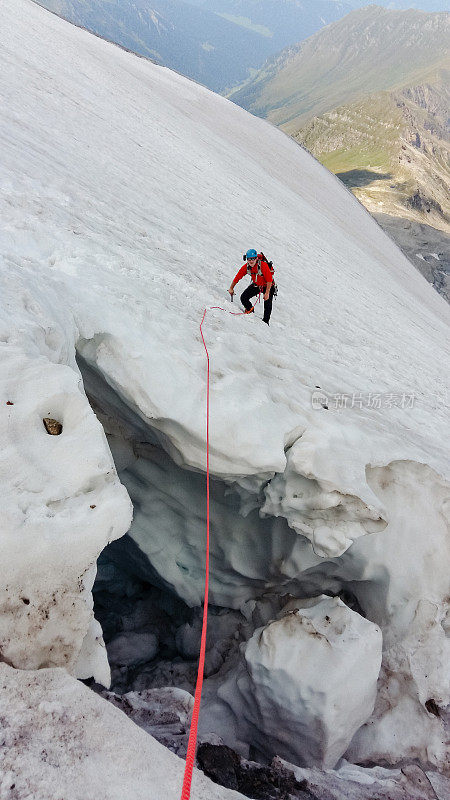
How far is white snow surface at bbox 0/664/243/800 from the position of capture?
177 cm

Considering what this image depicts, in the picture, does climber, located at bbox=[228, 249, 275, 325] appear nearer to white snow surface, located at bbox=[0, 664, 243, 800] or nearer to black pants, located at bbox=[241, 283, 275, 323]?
black pants, located at bbox=[241, 283, 275, 323]

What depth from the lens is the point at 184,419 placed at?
3.54 meters

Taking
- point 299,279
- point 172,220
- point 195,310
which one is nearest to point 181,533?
point 195,310

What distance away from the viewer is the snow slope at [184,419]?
2.34 meters

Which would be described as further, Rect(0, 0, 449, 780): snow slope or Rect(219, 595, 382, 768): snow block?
Rect(219, 595, 382, 768): snow block

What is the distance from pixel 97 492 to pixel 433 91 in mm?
180232

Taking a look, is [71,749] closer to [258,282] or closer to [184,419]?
[184,419]

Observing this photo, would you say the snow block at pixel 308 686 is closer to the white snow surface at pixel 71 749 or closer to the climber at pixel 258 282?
the white snow surface at pixel 71 749

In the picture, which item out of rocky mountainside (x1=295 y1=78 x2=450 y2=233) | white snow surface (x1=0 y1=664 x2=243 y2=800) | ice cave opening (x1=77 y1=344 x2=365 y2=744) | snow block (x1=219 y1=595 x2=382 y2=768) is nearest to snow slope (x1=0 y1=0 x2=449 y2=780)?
ice cave opening (x1=77 y1=344 x2=365 y2=744)

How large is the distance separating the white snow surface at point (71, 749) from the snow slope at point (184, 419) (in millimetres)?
152

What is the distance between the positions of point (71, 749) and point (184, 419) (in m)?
2.09

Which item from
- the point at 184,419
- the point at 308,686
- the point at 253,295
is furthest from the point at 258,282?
the point at 308,686

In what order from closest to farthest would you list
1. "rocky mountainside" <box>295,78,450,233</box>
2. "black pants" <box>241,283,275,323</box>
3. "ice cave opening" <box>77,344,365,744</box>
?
"ice cave opening" <box>77,344,365,744</box>, "black pants" <box>241,283,275,323</box>, "rocky mountainside" <box>295,78,450,233</box>

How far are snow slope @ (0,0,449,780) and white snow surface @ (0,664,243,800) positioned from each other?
0.15m
